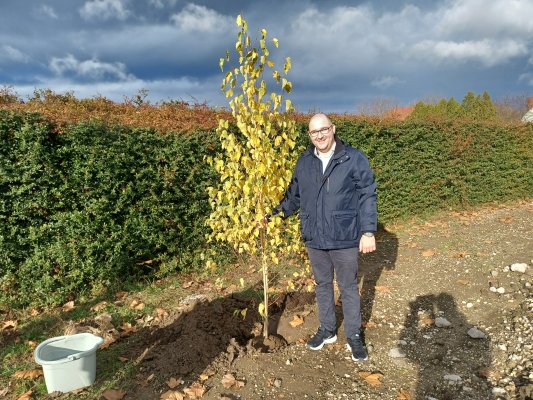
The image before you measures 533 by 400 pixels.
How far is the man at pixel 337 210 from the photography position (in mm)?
3387

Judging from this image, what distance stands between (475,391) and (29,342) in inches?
170

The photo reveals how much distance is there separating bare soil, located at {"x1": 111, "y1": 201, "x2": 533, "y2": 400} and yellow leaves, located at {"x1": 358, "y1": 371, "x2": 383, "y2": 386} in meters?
0.02

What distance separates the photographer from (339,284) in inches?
145

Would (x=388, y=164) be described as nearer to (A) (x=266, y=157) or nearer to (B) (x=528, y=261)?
(B) (x=528, y=261)

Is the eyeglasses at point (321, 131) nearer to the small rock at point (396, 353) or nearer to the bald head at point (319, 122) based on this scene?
the bald head at point (319, 122)

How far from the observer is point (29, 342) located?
4172mm

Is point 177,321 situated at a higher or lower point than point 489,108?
lower

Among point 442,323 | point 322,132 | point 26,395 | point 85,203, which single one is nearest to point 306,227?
point 322,132

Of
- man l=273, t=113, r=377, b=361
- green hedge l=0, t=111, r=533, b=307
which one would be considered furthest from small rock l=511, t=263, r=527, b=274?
green hedge l=0, t=111, r=533, b=307

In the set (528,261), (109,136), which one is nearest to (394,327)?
(528,261)

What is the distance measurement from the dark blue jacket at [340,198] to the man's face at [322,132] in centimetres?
11

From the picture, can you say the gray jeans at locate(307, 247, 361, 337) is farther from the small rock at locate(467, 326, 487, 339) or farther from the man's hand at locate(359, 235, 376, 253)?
the small rock at locate(467, 326, 487, 339)

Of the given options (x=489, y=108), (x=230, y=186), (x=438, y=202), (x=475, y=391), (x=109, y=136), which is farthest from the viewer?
(x=489, y=108)

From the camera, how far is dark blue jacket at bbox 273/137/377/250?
133 inches
